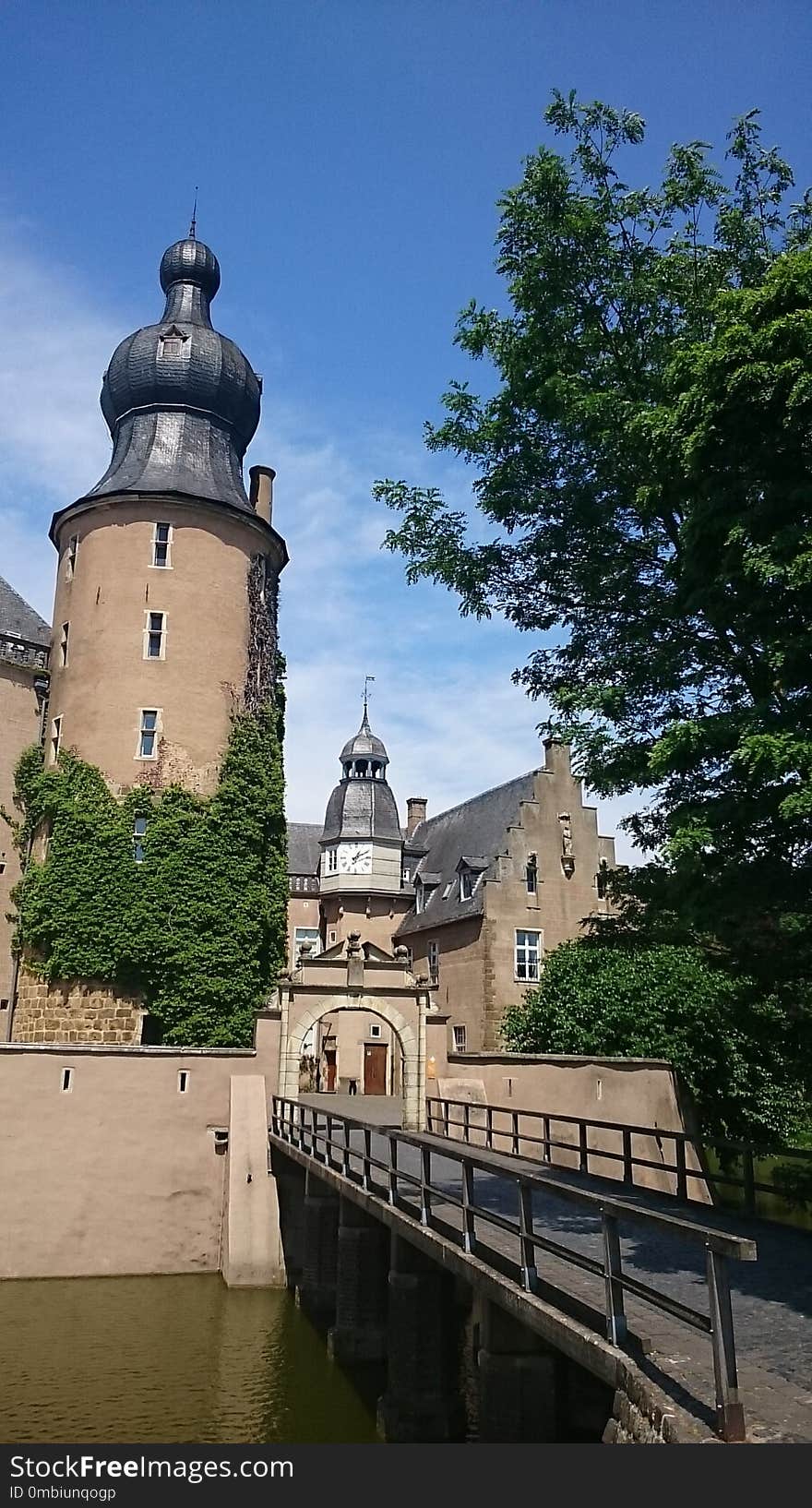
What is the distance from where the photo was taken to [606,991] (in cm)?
2584

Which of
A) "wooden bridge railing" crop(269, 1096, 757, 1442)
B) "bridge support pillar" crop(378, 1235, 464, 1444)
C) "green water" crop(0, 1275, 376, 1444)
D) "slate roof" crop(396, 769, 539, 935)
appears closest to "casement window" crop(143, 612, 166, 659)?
"slate roof" crop(396, 769, 539, 935)

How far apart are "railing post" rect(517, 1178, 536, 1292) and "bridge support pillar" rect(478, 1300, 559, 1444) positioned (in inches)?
82.8

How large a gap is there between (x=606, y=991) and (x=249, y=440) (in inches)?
757

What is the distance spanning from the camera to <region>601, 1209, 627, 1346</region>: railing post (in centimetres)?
620

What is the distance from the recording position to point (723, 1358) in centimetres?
511

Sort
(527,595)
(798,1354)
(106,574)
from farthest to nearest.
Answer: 1. (106,574)
2. (527,595)
3. (798,1354)

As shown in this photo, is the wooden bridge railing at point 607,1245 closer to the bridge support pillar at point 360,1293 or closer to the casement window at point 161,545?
the bridge support pillar at point 360,1293

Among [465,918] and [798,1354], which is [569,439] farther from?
[465,918]

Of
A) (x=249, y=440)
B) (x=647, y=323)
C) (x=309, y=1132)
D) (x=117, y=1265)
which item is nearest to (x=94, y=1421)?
(x=309, y=1132)

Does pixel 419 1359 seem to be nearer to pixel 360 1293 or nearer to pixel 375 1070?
pixel 360 1293

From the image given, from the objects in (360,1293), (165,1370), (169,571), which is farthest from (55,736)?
(360,1293)

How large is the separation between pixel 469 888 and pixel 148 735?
38.1 feet

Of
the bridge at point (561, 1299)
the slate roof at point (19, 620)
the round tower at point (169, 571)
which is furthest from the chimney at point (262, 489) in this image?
the bridge at point (561, 1299)

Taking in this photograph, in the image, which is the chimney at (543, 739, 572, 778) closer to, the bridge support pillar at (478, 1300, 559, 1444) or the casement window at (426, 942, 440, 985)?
the casement window at (426, 942, 440, 985)
